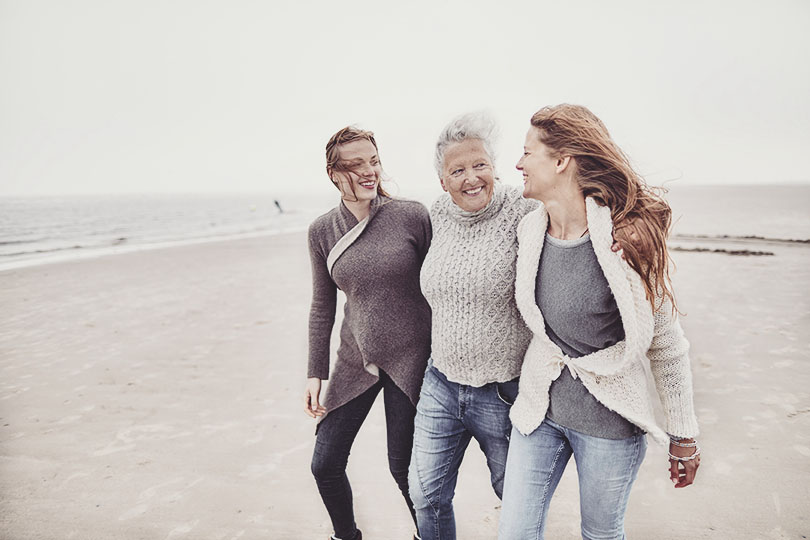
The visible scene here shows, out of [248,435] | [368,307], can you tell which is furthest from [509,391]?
[248,435]

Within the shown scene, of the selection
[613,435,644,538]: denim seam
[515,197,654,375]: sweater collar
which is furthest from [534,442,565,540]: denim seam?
[515,197,654,375]: sweater collar

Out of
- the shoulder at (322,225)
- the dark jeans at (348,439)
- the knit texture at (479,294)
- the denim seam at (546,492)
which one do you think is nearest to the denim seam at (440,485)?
the dark jeans at (348,439)

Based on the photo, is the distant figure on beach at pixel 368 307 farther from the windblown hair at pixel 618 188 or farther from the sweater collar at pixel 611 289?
the windblown hair at pixel 618 188

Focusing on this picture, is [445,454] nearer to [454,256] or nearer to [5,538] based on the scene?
[454,256]

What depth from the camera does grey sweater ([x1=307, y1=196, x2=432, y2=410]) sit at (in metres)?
2.26

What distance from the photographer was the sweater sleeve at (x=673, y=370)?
1.67m

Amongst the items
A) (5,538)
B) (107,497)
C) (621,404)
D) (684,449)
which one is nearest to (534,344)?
(621,404)

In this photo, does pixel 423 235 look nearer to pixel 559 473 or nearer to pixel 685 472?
pixel 559 473

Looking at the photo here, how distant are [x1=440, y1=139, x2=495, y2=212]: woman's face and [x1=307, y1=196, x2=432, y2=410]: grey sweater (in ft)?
1.21

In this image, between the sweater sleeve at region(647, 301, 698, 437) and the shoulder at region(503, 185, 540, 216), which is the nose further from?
the sweater sleeve at region(647, 301, 698, 437)

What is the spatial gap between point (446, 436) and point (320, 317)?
2.92ft

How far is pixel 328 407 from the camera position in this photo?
2.39 metres

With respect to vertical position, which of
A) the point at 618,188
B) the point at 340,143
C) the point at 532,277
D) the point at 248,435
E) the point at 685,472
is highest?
the point at 340,143

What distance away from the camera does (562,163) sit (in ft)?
5.68
